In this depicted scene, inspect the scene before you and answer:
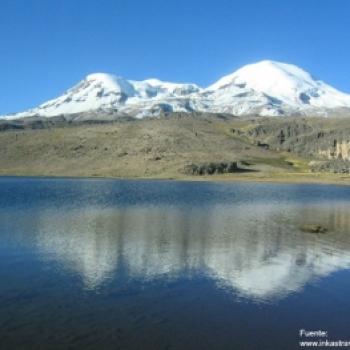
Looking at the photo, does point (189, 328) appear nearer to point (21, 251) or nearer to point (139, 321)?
point (139, 321)

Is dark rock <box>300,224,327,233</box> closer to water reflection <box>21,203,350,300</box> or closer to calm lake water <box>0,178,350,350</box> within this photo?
water reflection <box>21,203,350,300</box>

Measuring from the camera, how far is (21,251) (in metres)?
47.9

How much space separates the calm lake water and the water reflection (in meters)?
0.11

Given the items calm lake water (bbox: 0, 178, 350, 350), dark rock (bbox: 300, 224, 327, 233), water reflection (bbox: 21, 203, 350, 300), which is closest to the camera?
calm lake water (bbox: 0, 178, 350, 350)

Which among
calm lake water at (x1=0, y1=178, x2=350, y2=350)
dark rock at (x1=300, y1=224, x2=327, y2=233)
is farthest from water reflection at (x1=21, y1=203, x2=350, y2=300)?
dark rock at (x1=300, y1=224, x2=327, y2=233)

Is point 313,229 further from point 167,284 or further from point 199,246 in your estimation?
point 167,284

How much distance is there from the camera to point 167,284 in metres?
37.3

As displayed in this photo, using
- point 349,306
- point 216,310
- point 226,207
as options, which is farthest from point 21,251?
point 226,207

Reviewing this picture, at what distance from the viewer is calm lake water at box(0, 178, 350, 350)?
90.4ft

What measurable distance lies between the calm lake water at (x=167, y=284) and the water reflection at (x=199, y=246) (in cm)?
11

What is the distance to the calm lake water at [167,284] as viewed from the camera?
27.5m

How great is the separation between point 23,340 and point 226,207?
73.3m

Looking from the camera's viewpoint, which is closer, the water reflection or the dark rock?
the water reflection

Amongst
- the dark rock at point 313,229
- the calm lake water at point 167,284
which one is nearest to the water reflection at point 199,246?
the calm lake water at point 167,284
